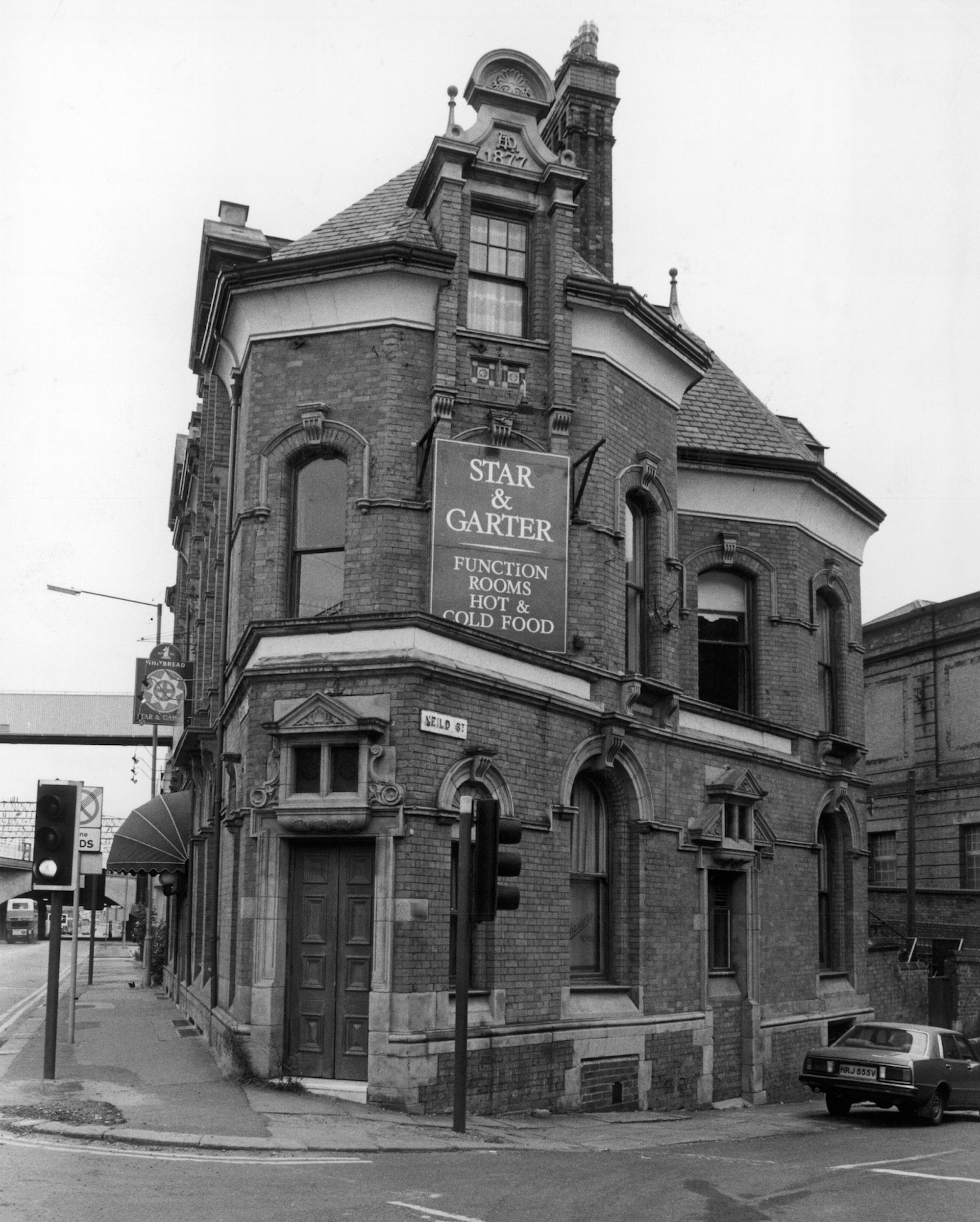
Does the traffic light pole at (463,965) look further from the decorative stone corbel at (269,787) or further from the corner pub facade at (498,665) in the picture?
the decorative stone corbel at (269,787)

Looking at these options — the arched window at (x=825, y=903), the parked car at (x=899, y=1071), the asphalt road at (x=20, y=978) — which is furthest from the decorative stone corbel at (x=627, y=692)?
the asphalt road at (x=20, y=978)

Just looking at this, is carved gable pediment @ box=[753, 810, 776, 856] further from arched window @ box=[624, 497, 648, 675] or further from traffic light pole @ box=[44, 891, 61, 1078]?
traffic light pole @ box=[44, 891, 61, 1078]

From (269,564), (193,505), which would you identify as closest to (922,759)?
(193,505)

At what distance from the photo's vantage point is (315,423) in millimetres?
17719

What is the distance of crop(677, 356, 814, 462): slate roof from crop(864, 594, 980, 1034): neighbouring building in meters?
12.1

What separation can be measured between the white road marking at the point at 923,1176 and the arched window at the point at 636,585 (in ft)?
28.4

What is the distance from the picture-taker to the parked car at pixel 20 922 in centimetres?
7694

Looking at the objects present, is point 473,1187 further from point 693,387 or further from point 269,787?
A: point 693,387

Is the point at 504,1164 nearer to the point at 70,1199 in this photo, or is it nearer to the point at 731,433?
the point at 70,1199

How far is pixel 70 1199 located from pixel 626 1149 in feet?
20.4

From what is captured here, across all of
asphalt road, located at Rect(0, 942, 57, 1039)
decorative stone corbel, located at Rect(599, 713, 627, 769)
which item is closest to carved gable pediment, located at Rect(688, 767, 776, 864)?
decorative stone corbel, located at Rect(599, 713, 627, 769)

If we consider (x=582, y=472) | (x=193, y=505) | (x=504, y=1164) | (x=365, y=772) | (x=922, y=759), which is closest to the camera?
(x=504, y=1164)

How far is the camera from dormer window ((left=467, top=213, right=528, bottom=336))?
18.8 meters

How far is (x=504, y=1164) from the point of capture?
467 inches
